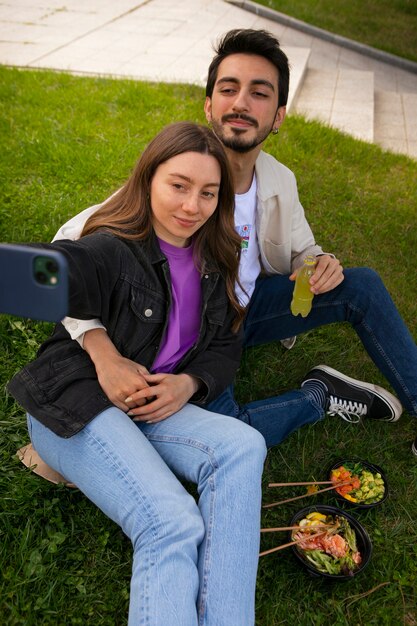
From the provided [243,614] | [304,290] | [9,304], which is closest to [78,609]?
[243,614]

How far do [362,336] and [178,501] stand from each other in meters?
1.41

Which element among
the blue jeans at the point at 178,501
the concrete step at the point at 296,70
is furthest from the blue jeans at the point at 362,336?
the concrete step at the point at 296,70

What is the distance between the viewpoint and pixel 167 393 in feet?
7.22

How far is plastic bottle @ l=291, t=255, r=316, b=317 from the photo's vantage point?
2842 mm

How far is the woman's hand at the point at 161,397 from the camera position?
7.09ft

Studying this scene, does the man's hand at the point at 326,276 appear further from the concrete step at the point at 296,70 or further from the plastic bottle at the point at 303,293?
the concrete step at the point at 296,70

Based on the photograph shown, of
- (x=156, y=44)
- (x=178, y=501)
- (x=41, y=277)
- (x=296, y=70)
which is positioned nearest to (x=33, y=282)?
(x=41, y=277)

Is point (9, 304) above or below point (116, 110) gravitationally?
above

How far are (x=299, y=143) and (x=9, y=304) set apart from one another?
4.79 m

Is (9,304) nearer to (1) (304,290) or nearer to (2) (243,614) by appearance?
(2) (243,614)

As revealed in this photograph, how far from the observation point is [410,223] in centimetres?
471

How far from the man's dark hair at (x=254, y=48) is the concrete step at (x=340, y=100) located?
3323mm

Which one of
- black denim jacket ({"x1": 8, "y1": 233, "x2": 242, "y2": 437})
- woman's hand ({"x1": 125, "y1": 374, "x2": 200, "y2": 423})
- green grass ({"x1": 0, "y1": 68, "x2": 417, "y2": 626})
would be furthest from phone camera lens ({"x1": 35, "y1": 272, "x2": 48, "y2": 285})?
green grass ({"x1": 0, "y1": 68, "x2": 417, "y2": 626})

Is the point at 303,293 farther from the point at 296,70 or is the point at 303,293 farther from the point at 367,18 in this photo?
the point at 367,18
